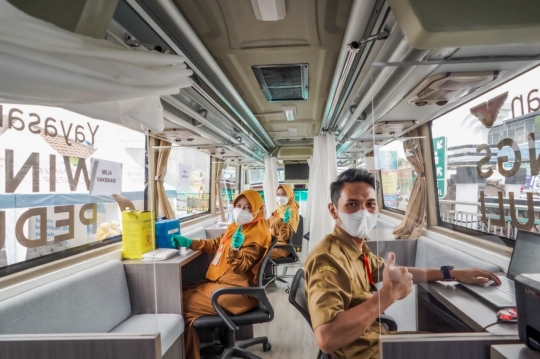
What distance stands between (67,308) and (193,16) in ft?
6.48

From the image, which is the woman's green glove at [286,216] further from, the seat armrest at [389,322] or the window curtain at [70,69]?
the window curtain at [70,69]

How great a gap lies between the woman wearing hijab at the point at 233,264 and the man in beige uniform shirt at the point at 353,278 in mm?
1102

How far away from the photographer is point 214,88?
2.47m

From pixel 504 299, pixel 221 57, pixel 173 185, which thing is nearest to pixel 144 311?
pixel 173 185

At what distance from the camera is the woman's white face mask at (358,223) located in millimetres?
1705

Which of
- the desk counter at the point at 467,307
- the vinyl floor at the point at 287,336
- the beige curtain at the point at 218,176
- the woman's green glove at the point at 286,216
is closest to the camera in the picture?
the desk counter at the point at 467,307

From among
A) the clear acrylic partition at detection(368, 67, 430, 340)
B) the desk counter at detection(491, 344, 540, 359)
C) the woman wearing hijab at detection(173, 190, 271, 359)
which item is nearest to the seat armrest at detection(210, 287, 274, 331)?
the woman wearing hijab at detection(173, 190, 271, 359)

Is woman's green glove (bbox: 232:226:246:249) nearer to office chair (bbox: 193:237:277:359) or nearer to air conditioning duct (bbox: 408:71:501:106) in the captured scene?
office chair (bbox: 193:237:277:359)

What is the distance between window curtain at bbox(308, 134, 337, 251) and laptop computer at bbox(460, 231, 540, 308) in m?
2.36

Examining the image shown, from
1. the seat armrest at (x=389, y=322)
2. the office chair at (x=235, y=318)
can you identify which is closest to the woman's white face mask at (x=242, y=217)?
the office chair at (x=235, y=318)

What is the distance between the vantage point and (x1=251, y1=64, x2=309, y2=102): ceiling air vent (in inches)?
92.0

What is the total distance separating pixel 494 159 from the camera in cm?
192

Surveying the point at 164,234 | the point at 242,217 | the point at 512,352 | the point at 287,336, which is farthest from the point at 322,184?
the point at 512,352

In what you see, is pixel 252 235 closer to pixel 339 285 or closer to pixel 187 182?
pixel 339 285
